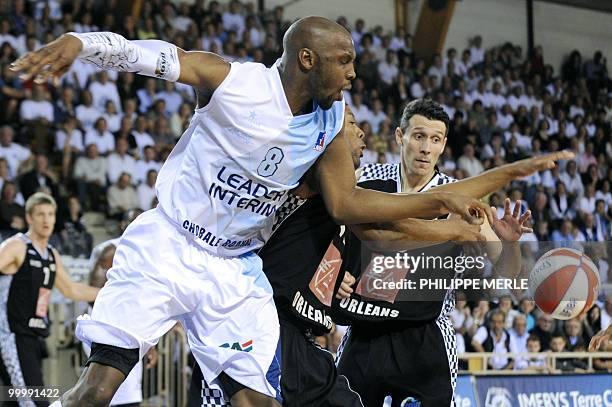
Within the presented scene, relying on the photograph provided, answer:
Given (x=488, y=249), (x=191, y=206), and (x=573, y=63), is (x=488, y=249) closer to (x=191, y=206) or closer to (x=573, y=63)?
(x=191, y=206)

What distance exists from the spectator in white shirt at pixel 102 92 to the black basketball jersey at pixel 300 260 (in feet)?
31.2

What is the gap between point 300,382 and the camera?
411 centimetres

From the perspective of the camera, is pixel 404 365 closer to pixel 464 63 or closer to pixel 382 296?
pixel 382 296

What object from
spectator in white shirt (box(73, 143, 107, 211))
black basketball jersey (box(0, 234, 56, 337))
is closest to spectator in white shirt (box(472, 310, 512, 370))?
spectator in white shirt (box(73, 143, 107, 211))

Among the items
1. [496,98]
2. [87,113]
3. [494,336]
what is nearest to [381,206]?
[494,336]

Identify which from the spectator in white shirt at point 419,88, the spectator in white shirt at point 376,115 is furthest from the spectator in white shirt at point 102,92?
the spectator in white shirt at point 419,88

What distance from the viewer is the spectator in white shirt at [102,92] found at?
43.5 ft

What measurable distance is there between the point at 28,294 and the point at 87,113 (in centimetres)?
566

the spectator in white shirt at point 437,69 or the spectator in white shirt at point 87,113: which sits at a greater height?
the spectator in white shirt at point 437,69

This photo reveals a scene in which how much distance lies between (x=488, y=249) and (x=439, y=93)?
14.6 metres

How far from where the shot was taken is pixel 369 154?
48.4 feet

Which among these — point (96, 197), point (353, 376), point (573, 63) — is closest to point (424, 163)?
point (353, 376)

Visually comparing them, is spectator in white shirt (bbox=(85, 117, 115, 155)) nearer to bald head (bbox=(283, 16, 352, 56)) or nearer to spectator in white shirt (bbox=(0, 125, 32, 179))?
spectator in white shirt (bbox=(0, 125, 32, 179))

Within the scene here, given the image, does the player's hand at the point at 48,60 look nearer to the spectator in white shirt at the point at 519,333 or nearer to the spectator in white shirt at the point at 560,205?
the spectator in white shirt at the point at 519,333
